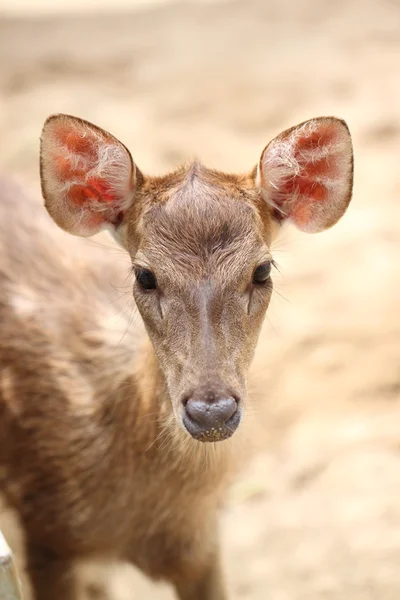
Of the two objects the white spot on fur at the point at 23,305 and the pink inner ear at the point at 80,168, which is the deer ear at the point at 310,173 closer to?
the pink inner ear at the point at 80,168

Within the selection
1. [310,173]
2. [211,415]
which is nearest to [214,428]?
[211,415]

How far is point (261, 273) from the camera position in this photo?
3.49 metres

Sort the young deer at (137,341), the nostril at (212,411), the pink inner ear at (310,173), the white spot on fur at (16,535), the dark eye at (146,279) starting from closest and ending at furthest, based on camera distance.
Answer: the nostril at (212,411) → the young deer at (137,341) → the dark eye at (146,279) → the pink inner ear at (310,173) → the white spot on fur at (16,535)

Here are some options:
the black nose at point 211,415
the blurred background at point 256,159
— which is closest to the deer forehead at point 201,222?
the black nose at point 211,415

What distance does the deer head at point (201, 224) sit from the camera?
3.27 m

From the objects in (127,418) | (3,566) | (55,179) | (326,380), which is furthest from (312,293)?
(3,566)

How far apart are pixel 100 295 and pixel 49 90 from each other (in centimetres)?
412

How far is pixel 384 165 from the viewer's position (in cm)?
722

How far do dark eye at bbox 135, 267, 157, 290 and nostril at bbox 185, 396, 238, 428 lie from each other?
0.51m

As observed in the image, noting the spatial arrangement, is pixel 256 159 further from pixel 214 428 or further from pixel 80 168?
pixel 214 428

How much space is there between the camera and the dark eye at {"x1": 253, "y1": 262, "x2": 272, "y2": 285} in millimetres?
3471

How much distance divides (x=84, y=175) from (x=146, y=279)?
0.46m

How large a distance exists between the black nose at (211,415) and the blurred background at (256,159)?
1336 millimetres

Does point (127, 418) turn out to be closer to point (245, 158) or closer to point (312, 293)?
point (312, 293)
